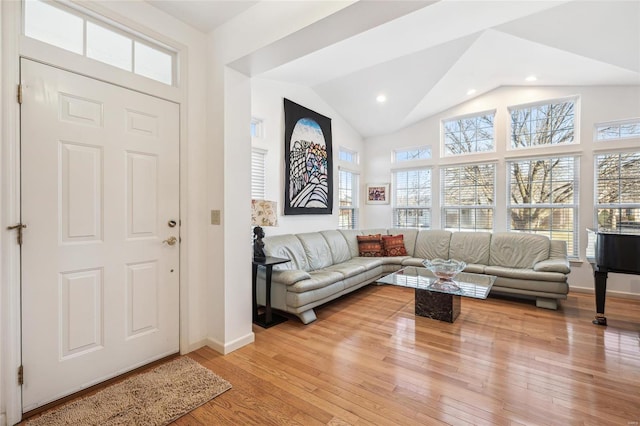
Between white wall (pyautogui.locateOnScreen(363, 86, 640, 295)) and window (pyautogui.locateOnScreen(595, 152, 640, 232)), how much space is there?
4.4 inches

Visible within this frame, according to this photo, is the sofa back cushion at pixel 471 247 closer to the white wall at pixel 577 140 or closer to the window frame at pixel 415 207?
the white wall at pixel 577 140

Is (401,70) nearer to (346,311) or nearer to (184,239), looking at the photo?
(346,311)

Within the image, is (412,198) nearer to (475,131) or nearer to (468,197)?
(468,197)

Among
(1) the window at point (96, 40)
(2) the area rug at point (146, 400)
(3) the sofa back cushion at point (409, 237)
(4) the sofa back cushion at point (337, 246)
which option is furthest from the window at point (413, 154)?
(2) the area rug at point (146, 400)

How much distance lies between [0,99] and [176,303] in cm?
173

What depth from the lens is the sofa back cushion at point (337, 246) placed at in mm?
4555

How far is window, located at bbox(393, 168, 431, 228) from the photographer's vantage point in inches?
228

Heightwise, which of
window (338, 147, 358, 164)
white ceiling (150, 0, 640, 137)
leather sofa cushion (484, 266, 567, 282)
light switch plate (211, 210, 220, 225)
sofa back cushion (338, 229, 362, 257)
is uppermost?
white ceiling (150, 0, 640, 137)

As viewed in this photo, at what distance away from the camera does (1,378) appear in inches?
64.1

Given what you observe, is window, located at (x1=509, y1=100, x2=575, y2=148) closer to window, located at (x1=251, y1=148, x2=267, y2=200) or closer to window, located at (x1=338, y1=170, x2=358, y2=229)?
window, located at (x1=338, y1=170, x2=358, y2=229)

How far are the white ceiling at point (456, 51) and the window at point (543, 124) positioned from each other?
0.40 meters

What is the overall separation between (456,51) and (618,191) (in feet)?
10.2

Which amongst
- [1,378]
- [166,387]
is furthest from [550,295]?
[1,378]

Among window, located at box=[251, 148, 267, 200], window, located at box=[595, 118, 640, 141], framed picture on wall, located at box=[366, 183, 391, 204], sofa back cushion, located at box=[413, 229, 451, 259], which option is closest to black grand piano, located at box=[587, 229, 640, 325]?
sofa back cushion, located at box=[413, 229, 451, 259]
